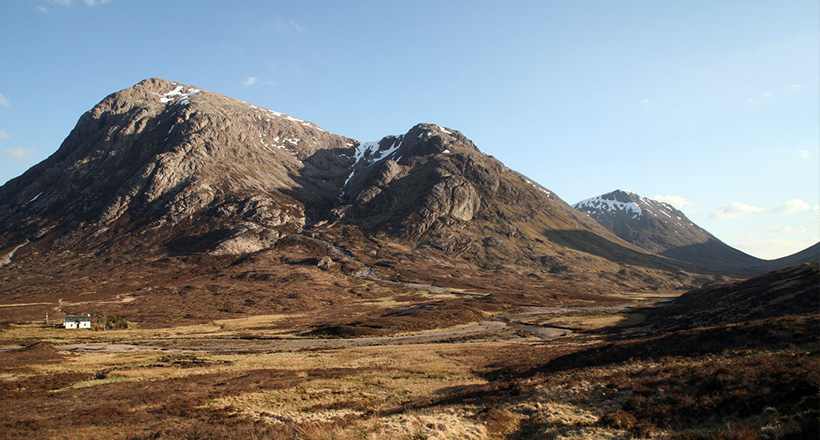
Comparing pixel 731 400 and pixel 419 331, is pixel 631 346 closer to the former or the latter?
pixel 731 400

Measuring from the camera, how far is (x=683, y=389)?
23281 mm

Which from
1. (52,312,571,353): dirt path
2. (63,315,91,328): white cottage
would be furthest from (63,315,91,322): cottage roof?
(52,312,571,353): dirt path

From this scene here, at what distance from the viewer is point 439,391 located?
35.2 metres

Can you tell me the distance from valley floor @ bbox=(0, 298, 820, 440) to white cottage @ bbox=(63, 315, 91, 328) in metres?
43.9

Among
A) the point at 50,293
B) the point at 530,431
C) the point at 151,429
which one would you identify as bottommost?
the point at 50,293

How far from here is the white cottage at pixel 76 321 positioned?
96.2 metres

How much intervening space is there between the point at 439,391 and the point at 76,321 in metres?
105

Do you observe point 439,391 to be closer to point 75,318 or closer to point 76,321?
point 76,321

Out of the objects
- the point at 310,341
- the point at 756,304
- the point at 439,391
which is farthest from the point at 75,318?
the point at 756,304

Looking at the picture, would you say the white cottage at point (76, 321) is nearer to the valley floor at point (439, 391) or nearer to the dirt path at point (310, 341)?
the dirt path at point (310, 341)

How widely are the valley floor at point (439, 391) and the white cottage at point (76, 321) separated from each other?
4393cm

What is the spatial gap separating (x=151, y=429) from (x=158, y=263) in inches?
7808

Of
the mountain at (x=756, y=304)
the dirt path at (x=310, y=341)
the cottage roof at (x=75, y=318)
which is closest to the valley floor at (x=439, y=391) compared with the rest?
the dirt path at (x=310, y=341)

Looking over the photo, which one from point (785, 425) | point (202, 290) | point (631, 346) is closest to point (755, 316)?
point (631, 346)
